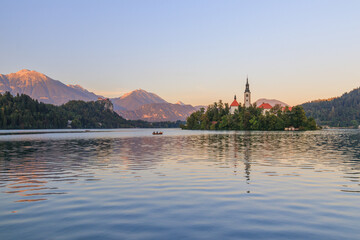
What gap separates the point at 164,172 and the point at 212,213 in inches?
579

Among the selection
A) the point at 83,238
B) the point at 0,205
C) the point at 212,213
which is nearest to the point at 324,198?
the point at 212,213

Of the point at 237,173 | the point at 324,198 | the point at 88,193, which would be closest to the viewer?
the point at 324,198

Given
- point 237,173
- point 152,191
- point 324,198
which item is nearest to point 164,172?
point 237,173

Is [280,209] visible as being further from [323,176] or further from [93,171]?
[93,171]

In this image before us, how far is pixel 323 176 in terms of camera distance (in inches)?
1049

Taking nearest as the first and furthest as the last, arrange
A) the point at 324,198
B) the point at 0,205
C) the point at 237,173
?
the point at 0,205 < the point at 324,198 < the point at 237,173

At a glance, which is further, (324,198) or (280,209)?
(324,198)

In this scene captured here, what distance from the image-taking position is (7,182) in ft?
79.0

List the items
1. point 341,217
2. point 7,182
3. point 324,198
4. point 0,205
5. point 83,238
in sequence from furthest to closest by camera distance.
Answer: point 7,182
point 324,198
point 0,205
point 341,217
point 83,238

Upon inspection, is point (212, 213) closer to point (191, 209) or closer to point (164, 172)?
point (191, 209)

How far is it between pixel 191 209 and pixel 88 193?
744 cm

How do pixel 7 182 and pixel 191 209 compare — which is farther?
pixel 7 182

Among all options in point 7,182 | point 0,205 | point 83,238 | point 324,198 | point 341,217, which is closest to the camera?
point 83,238

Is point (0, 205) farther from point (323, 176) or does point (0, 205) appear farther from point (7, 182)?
point (323, 176)
